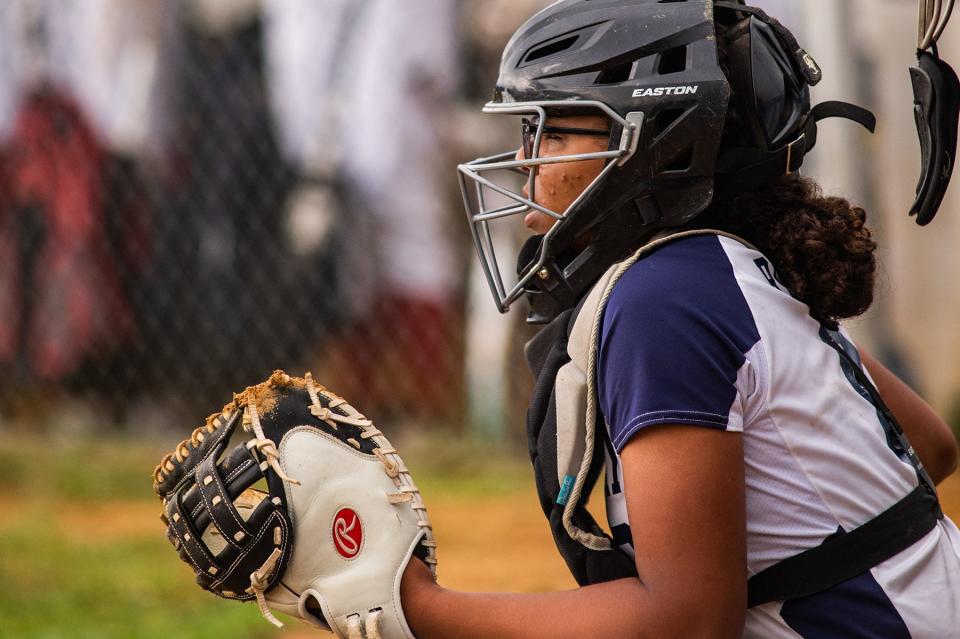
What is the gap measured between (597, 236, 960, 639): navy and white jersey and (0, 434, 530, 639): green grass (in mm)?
2744

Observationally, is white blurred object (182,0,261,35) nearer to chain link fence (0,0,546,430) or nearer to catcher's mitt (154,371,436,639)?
chain link fence (0,0,546,430)

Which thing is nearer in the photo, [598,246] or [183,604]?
[598,246]

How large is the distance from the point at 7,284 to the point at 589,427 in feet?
23.4

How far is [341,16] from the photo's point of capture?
744 centimetres

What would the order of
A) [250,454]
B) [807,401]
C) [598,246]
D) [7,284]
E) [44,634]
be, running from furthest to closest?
[7,284] < [44,634] < [598,246] < [250,454] < [807,401]

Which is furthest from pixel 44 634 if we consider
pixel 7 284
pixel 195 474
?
pixel 7 284

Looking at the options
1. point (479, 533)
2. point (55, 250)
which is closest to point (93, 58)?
point (55, 250)

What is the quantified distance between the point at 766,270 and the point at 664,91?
1.15 ft

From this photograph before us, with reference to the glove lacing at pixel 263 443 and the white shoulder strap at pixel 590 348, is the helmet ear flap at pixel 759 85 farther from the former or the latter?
the glove lacing at pixel 263 443

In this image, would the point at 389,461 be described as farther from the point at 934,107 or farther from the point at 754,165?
the point at 934,107

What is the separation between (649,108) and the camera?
1962 millimetres

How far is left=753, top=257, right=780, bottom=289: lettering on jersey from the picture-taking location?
187cm

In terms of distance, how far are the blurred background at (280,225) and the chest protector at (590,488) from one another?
4.40m

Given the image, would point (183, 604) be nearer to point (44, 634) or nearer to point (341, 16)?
point (44, 634)
